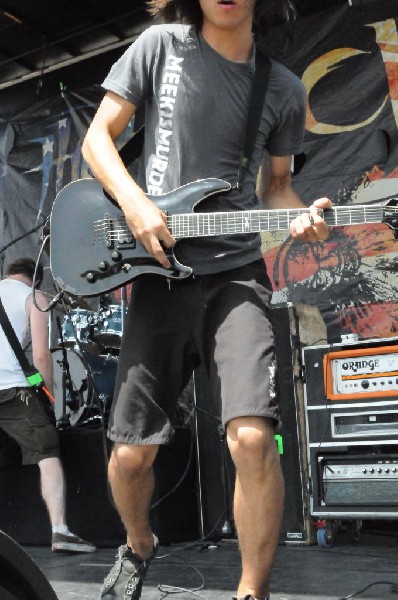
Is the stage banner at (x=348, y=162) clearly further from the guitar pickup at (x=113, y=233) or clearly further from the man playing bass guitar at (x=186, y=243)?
the guitar pickup at (x=113, y=233)

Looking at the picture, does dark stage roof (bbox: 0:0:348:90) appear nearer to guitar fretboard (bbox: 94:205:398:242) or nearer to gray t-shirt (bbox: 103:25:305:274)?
gray t-shirt (bbox: 103:25:305:274)

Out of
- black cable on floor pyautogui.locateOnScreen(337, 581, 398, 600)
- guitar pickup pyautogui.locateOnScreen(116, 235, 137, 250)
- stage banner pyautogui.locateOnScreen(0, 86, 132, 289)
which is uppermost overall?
stage banner pyautogui.locateOnScreen(0, 86, 132, 289)

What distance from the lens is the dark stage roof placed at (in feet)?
21.9

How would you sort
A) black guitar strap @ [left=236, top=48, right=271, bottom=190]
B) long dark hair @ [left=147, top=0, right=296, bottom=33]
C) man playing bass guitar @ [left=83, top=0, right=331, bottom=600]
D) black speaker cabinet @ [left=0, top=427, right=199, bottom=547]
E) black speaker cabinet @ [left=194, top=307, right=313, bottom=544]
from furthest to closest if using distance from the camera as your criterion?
black speaker cabinet @ [left=0, top=427, right=199, bottom=547], black speaker cabinet @ [left=194, top=307, right=313, bottom=544], long dark hair @ [left=147, top=0, right=296, bottom=33], black guitar strap @ [left=236, top=48, right=271, bottom=190], man playing bass guitar @ [left=83, top=0, right=331, bottom=600]

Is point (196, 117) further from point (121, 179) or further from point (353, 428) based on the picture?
point (353, 428)

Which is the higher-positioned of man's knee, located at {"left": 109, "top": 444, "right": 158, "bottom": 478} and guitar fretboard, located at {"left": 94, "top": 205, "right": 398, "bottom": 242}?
guitar fretboard, located at {"left": 94, "top": 205, "right": 398, "bottom": 242}

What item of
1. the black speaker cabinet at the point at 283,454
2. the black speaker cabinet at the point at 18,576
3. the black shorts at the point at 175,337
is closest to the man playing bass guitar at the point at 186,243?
the black shorts at the point at 175,337

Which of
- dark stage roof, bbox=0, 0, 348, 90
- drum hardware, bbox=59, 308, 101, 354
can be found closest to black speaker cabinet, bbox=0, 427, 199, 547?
drum hardware, bbox=59, 308, 101, 354

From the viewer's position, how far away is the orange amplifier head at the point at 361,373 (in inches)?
191

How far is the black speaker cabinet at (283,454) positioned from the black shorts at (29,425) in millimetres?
978

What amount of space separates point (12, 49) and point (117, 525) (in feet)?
13.4

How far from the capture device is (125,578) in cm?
280

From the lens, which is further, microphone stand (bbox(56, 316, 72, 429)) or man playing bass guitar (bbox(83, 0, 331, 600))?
microphone stand (bbox(56, 316, 72, 429))

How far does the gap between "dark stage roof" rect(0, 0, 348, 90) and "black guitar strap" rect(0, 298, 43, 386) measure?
2.53 m
